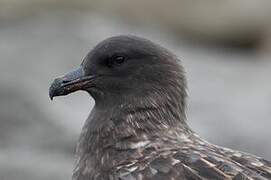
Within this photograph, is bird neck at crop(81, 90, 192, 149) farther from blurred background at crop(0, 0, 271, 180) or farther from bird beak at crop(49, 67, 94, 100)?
blurred background at crop(0, 0, 271, 180)

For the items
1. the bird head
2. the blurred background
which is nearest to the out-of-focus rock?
the blurred background

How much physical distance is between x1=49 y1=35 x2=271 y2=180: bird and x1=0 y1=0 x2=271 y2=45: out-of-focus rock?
1087 cm

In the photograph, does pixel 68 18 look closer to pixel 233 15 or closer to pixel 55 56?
pixel 55 56

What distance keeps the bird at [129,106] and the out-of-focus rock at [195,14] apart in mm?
10869

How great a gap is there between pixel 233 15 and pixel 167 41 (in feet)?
8.62

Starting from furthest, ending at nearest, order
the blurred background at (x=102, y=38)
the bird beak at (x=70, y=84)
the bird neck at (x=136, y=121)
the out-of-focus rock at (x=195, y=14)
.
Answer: the out-of-focus rock at (x=195, y=14) → the blurred background at (x=102, y=38) → the bird beak at (x=70, y=84) → the bird neck at (x=136, y=121)

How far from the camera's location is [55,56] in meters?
15.1

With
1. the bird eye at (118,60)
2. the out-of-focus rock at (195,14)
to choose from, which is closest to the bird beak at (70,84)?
the bird eye at (118,60)

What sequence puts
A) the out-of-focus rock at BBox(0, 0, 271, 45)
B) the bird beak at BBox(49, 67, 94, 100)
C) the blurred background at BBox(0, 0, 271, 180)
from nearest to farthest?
1. the bird beak at BBox(49, 67, 94, 100)
2. the blurred background at BBox(0, 0, 271, 180)
3. the out-of-focus rock at BBox(0, 0, 271, 45)

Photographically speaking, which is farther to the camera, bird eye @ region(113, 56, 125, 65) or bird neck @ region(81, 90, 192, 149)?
bird eye @ region(113, 56, 125, 65)

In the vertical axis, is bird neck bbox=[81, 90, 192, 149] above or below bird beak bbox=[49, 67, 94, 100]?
below

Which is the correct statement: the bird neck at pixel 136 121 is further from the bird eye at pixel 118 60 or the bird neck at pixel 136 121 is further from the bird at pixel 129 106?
the bird eye at pixel 118 60

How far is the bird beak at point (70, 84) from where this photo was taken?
8.02 metres

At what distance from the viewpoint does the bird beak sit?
8016mm
